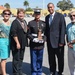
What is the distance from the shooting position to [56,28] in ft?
18.2

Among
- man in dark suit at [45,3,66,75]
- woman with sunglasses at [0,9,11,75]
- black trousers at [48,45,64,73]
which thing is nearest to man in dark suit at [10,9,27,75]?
woman with sunglasses at [0,9,11,75]

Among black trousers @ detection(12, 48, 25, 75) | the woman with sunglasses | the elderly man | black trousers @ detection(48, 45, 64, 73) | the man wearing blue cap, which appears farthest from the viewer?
black trousers @ detection(48, 45, 64, 73)

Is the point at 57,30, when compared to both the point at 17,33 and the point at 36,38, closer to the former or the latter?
the point at 36,38

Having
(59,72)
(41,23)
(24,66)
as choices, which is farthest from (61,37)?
(24,66)

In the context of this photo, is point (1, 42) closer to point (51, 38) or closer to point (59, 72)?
point (51, 38)

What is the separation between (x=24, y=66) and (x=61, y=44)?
1915 millimetres

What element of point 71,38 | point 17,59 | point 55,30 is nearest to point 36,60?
point 17,59

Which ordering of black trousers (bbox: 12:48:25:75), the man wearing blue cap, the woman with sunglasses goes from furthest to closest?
black trousers (bbox: 12:48:25:75), the man wearing blue cap, the woman with sunglasses

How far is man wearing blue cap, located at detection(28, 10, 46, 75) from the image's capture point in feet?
18.0

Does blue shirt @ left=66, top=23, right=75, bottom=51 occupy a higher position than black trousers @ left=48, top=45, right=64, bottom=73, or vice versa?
blue shirt @ left=66, top=23, right=75, bottom=51

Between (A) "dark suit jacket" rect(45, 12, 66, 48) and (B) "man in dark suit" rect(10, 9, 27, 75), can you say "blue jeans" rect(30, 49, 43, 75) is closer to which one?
(B) "man in dark suit" rect(10, 9, 27, 75)

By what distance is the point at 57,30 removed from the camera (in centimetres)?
555

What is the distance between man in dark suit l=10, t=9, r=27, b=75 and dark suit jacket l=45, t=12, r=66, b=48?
65 centimetres

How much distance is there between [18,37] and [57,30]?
0.98 m
